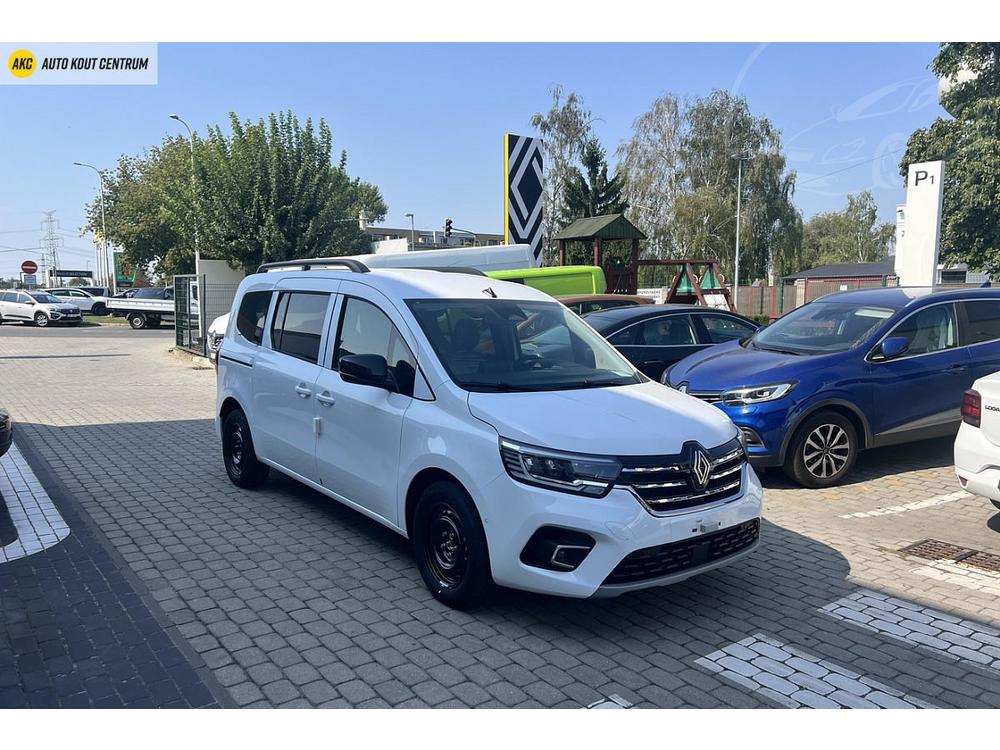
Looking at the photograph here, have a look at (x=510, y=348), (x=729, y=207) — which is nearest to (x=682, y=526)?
(x=510, y=348)

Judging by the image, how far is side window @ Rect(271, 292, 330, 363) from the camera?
18.0 feet

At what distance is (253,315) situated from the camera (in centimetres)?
650

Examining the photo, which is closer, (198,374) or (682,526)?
(682,526)

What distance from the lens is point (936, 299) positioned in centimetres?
754

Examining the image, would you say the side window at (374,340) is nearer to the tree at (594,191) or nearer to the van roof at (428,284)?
the van roof at (428,284)

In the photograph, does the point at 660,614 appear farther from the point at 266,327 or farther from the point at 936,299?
the point at 936,299

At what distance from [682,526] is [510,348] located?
156 centimetres

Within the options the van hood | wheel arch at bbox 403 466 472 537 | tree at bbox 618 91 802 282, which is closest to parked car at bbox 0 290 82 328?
tree at bbox 618 91 802 282

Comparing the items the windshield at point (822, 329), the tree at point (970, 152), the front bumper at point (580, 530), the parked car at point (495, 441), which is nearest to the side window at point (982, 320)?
the windshield at point (822, 329)

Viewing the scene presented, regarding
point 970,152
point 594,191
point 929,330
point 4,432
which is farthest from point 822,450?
point 594,191

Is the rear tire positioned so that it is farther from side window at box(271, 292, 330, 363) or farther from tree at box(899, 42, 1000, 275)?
tree at box(899, 42, 1000, 275)

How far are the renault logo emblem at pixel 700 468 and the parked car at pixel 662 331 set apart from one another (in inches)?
189

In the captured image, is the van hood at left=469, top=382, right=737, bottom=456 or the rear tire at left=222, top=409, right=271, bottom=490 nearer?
the van hood at left=469, top=382, right=737, bottom=456

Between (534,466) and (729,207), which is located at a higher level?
(729,207)
